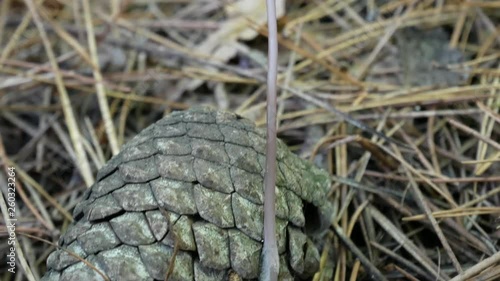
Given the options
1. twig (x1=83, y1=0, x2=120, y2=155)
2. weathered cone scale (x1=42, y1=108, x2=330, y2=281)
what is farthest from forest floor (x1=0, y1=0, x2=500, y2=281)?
weathered cone scale (x1=42, y1=108, x2=330, y2=281)

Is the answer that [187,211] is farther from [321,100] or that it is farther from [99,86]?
[99,86]

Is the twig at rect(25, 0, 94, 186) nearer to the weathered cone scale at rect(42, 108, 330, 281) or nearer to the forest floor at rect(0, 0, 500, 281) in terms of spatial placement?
the forest floor at rect(0, 0, 500, 281)

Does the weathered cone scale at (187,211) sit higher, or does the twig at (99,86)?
the twig at (99,86)

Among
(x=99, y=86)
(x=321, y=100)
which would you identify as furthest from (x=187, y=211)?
(x=99, y=86)

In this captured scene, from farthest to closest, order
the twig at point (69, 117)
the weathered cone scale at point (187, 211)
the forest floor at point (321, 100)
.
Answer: the twig at point (69, 117), the forest floor at point (321, 100), the weathered cone scale at point (187, 211)

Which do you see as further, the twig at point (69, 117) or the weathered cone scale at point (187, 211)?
the twig at point (69, 117)

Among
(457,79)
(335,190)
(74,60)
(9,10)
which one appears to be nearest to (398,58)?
(457,79)

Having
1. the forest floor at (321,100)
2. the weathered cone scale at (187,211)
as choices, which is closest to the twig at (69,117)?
the forest floor at (321,100)

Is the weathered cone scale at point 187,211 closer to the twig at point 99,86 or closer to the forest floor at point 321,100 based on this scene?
the forest floor at point 321,100

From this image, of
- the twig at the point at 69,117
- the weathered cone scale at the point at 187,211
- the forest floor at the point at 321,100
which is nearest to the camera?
the weathered cone scale at the point at 187,211
